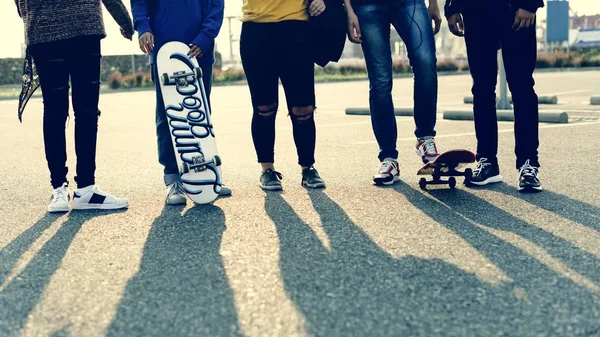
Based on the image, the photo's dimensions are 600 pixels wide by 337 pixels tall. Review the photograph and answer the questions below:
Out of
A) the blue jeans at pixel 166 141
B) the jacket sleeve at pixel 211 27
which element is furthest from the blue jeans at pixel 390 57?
the blue jeans at pixel 166 141

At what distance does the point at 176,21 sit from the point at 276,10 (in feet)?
1.88

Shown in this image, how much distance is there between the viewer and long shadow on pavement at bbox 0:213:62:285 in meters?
3.16

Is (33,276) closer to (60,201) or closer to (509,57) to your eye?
(60,201)

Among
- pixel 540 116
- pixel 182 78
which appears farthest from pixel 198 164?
pixel 540 116

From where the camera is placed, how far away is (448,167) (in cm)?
452

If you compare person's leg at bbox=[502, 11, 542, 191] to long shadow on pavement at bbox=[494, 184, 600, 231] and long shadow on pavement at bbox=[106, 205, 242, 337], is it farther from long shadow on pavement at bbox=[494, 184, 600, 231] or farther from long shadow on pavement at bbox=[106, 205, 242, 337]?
long shadow on pavement at bbox=[106, 205, 242, 337]

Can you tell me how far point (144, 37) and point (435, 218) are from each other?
1.91 m

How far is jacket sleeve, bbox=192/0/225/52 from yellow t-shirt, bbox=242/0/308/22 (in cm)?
19

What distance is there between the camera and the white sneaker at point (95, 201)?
14.3 feet

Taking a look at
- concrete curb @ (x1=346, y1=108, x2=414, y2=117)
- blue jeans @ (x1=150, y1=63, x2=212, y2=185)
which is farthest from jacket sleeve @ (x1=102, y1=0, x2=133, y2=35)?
concrete curb @ (x1=346, y1=108, x2=414, y2=117)

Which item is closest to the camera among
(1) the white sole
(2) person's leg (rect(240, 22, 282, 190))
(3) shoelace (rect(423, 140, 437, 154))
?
(1) the white sole

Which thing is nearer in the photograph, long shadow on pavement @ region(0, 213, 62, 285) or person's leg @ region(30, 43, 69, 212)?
long shadow on pavement @ region(0, 213, 62, 285)

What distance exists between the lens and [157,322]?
240cm

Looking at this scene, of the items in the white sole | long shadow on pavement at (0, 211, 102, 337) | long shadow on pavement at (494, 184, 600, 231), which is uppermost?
long shadow on pavement at (494, 184, 600, 231)
